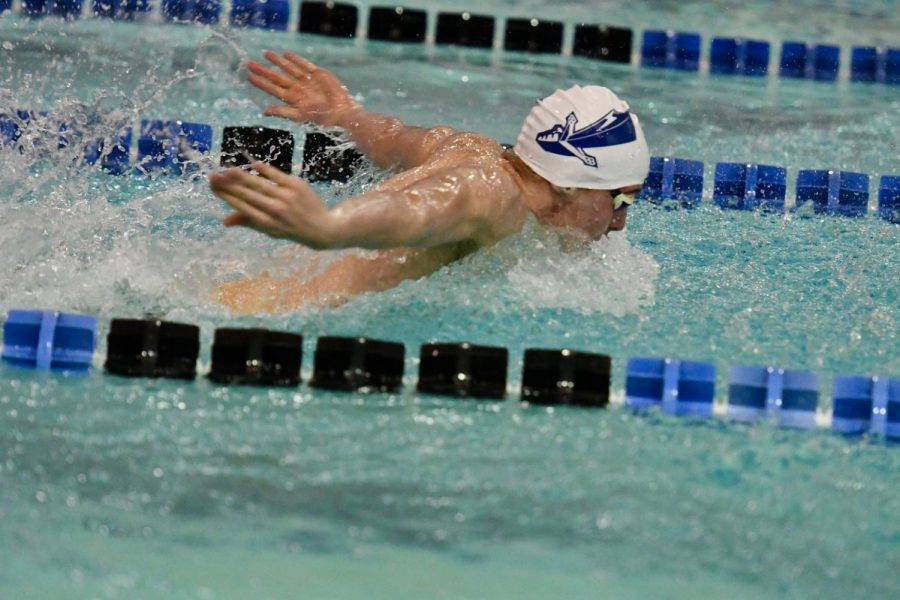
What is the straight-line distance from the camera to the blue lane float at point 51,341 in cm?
281

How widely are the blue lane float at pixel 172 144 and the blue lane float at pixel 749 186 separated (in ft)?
5.23

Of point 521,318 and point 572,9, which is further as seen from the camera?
point 572,9

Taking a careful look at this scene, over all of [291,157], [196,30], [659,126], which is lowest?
[291,157]

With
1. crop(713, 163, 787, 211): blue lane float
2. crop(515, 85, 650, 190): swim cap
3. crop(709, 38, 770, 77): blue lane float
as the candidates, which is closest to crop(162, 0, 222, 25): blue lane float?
crop(709, 38, 770, 77): blue lane float

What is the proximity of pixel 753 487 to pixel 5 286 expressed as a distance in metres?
1.71

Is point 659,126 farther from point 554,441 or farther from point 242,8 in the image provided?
point 554,441

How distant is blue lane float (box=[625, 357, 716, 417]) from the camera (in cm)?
279

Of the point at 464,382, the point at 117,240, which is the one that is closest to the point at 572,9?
the point at 117,240

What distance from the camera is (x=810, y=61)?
5.87m

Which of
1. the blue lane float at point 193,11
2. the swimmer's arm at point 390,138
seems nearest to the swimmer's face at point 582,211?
the swimmer's arm at point 390,138

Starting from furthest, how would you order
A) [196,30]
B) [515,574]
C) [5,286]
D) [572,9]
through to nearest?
[572,9], [196,30], [5,286], [515,574]

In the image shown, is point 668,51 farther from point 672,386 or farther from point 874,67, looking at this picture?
point 672,386

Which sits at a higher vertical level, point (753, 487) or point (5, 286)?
point (5, 286)

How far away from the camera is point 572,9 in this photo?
22.0ft
